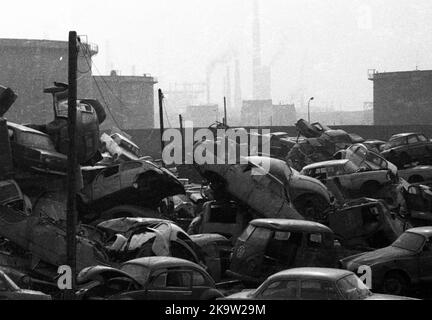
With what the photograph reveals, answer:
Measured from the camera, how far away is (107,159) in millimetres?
28578

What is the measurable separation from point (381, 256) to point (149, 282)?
5.52 meters

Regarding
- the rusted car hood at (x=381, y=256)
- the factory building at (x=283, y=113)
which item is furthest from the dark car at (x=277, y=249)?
the factory building at (x=283, y=113)

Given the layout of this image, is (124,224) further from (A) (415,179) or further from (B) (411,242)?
(A) (415,179)

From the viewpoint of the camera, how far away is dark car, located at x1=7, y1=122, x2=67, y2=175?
65.2 ft

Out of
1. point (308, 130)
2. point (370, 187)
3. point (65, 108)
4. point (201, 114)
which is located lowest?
point (370, 187)

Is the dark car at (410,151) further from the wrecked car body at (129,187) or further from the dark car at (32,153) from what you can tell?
the dark car at (32,153)

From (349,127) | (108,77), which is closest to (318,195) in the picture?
(349,127)

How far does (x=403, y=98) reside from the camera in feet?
276

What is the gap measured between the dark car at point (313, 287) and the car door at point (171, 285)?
1094 mm

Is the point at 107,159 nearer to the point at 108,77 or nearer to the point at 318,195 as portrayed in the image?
the point at 318,195

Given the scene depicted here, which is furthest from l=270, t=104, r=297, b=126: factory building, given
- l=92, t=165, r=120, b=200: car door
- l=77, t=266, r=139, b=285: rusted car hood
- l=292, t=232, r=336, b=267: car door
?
l=77, t=266, r=139, b=285: rusted car hood

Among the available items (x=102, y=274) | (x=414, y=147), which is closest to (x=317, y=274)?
(x=102, y=274)

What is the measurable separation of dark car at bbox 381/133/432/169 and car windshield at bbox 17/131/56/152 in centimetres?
1585
